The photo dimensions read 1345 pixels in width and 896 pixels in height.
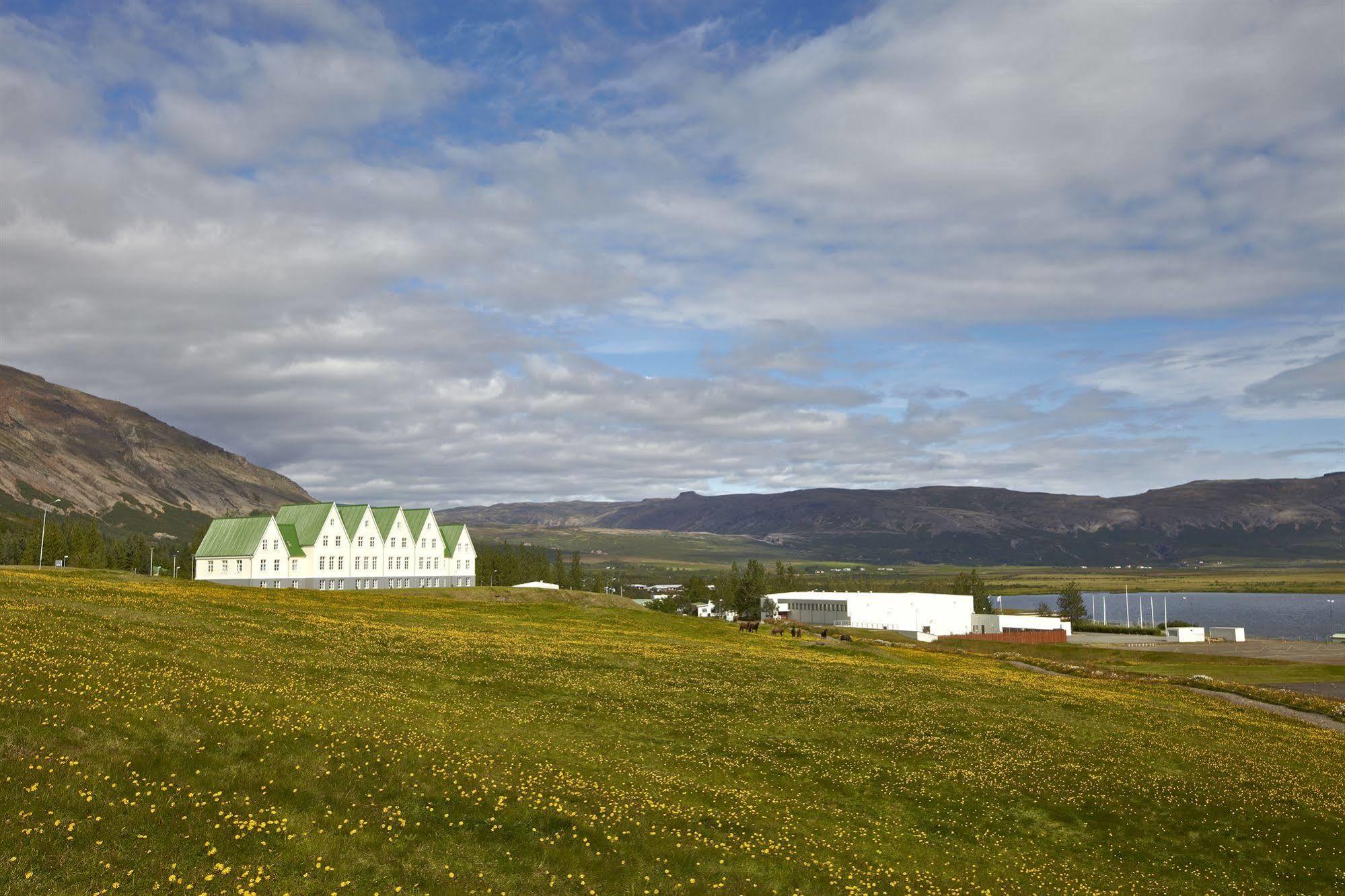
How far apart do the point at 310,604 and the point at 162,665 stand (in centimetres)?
4809

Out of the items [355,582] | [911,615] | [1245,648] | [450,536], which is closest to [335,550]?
[355,582]

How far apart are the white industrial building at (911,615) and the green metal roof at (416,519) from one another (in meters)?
84.4

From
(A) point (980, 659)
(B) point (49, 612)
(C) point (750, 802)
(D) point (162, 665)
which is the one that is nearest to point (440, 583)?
(A) point (980, 659)

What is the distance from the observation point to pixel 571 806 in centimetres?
2414

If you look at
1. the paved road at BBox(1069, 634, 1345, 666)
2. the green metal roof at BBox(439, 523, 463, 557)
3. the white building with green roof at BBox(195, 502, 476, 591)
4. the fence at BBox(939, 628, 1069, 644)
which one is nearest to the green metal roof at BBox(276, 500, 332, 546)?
the white building with green roof at BBox(195, 502, 476, 591)

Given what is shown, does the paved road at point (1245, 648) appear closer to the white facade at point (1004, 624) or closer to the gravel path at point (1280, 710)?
the white facade at point (1004, 624)

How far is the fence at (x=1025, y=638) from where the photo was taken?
146125mm

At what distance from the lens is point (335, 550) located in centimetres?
13112

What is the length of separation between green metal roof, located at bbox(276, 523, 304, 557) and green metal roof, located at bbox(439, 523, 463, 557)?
27.2m

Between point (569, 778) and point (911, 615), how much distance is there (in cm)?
16039

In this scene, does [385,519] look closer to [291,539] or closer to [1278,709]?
[291,539]

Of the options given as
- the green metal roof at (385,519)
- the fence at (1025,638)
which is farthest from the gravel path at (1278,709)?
the green metal roof at (385,519)

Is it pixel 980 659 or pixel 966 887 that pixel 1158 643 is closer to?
pixel 980 659

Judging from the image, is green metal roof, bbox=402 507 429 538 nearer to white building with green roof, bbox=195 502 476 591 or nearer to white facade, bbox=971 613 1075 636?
white building with green roof, bbox=195 502 476 591
